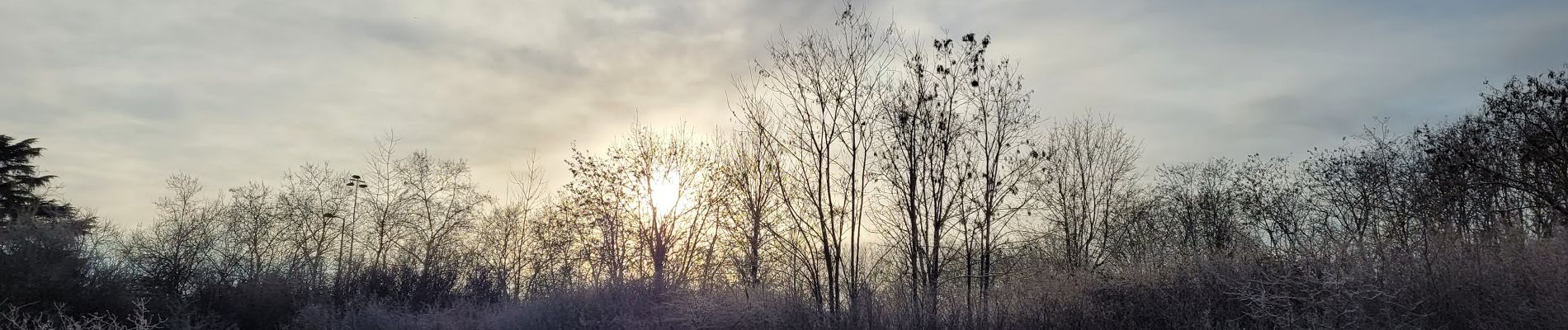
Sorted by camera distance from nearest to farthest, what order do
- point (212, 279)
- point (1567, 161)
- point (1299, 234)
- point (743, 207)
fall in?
1. point (743, 207)
2. point (212, 279)
3. point (1567, 161)
4. point (1299, 234)

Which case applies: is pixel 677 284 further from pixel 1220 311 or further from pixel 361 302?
pixel 1220 311

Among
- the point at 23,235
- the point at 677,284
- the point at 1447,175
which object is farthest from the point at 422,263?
the point at 1447,175

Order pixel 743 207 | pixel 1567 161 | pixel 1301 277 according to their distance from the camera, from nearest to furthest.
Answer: pixel 1301 277
pixel 743 207
pixel 1567 161

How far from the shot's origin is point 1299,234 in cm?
2611

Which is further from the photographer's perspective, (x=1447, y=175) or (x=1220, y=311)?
(x=1447, y=175)

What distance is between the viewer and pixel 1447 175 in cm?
2312

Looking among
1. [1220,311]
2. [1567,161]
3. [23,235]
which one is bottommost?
[1220,311]

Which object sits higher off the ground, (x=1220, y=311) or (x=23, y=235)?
(x=23, y=235)

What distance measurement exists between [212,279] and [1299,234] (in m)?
27.5

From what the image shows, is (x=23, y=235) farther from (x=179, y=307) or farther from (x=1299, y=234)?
(x=1299, y=234)

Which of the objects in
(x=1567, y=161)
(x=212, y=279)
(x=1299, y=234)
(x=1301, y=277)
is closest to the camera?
(x=1301, y=277)

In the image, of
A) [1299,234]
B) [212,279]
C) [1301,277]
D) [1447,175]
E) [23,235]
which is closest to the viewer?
[1301,277]

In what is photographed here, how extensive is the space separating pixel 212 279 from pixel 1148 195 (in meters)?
24.0

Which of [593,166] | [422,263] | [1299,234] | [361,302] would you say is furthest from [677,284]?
[1299,234]
